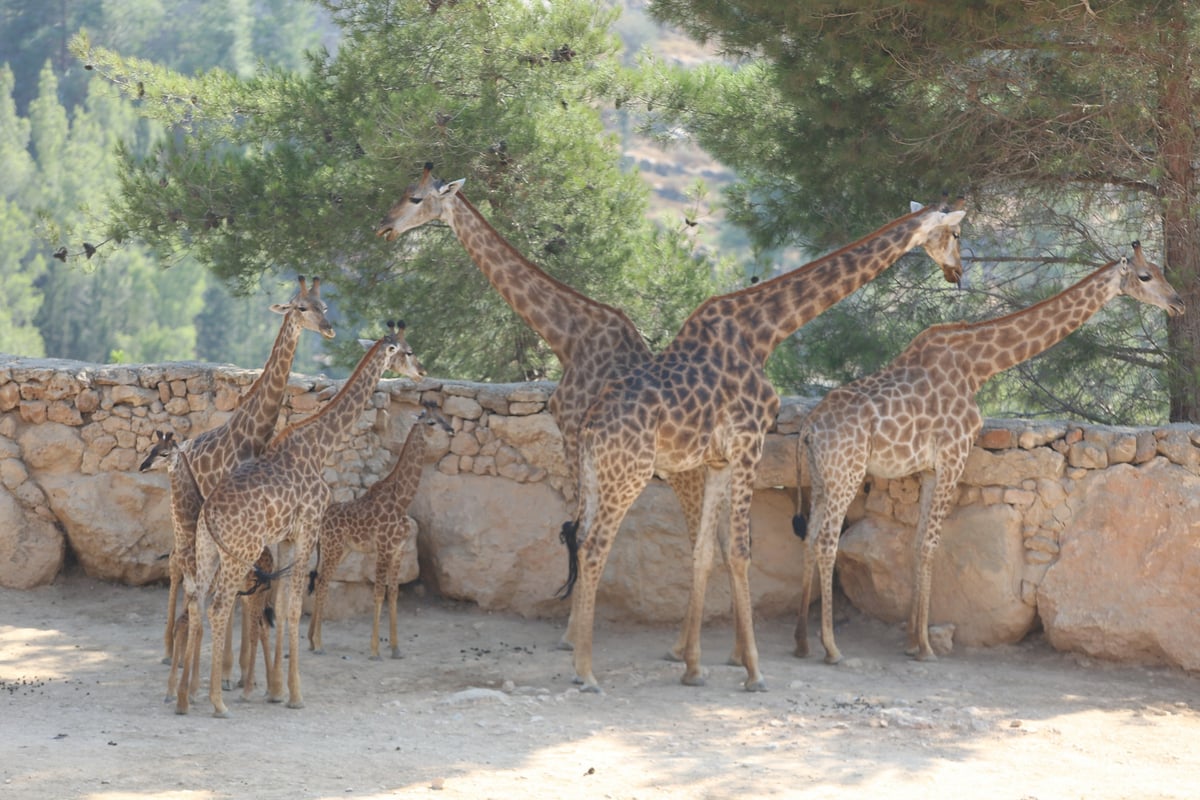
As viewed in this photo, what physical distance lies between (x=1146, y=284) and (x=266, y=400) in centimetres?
593

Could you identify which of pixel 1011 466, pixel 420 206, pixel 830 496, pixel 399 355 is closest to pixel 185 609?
pixel 399 355

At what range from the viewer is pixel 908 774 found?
6.55 meters

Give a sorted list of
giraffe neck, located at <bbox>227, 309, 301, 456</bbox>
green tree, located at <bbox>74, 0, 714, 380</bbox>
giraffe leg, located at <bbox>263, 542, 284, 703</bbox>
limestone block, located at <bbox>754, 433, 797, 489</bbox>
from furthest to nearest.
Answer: green tree, located at <bbox>74, 0, 714, 380</bbox>, limestone block, located at <bbox>754, 433, 797, 489</bbox>, giraffe neck, located at <bbox>227, 309, 301, 456</bbox>, giraffe leg, located at <bbox>263, 542, 284, 703</bbox>

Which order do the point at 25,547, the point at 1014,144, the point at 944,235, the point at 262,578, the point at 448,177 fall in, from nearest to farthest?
1. the point at 262,578
2. the point at 944,235
3. the point at 25,547
4. the point at 1014,144
5. the point at 448,177

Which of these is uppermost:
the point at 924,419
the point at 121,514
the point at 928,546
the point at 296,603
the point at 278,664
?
the point at 924,419

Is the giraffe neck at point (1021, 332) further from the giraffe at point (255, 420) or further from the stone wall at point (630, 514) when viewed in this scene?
the giraffe at point (255, 420)

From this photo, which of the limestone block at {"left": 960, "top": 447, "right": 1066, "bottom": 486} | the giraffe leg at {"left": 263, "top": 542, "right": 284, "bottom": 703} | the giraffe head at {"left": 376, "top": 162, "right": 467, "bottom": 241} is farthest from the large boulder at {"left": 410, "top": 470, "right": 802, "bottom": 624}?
the giraffe leg at {"left": 263, "top": 542, "right": 284, "bottom": 703}

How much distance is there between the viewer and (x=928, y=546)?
29.0 ft

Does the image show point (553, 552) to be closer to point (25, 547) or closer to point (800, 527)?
point (800, 527)

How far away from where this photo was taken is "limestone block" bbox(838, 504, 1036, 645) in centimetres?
898

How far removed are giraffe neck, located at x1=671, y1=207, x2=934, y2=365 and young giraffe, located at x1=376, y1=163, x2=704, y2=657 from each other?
46cm

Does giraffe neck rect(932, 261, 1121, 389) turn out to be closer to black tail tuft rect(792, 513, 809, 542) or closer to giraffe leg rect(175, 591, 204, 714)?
black tail tuft rect(792, 513, 809, 542)

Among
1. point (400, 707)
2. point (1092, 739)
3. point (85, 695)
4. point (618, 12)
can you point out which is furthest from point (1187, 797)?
point (618, 12)

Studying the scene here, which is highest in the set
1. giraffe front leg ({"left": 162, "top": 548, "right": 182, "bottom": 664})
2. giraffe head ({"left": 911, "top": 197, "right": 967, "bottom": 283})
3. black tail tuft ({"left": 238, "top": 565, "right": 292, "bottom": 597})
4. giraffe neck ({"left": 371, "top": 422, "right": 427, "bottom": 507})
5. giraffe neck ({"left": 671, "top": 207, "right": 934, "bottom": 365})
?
giraffe head ({"left": 911, "top": 197, "right": 967, "bottom": 283})
